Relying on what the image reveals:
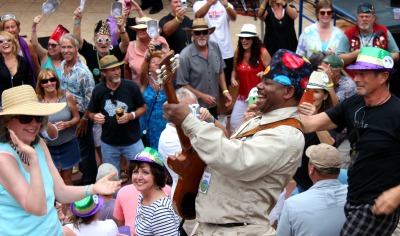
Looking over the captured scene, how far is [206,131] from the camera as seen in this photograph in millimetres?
2992

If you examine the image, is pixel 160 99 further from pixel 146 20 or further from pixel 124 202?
pixel 124 202

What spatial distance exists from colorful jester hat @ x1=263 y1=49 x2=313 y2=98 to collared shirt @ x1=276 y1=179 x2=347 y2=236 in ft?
3.85

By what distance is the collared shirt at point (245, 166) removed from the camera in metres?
2.99

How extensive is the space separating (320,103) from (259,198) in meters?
2.60

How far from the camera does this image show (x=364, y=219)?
13.4 feet

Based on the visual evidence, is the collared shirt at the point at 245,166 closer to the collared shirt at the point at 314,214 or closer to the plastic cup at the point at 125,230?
the collared shirt at the point at 314,214

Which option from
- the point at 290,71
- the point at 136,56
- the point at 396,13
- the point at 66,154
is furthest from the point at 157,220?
the point at 396,13

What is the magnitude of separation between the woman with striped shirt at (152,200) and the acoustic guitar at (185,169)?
107 centimetres

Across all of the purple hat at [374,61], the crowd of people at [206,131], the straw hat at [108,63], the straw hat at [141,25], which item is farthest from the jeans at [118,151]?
the purple hat at [374,61]

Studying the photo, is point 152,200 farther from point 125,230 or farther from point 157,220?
point 125,230

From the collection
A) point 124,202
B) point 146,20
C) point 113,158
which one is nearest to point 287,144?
point 124,202

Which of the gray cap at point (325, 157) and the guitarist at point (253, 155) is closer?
the guitarist at point (253, 155)

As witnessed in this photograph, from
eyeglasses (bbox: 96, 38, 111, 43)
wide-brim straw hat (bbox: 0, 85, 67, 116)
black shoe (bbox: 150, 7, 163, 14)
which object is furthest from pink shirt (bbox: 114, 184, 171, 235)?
black shoe (bbox: 150, 7, 163, 14)

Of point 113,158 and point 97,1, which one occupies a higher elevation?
point 113,158
